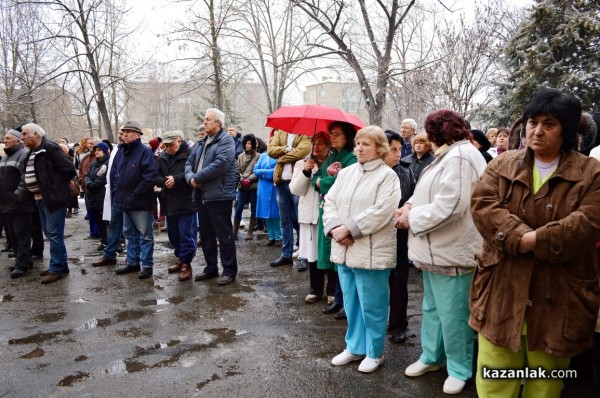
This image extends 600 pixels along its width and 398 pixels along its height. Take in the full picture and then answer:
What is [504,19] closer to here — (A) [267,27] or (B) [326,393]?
(A) [267,27]

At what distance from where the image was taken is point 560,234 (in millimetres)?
2348

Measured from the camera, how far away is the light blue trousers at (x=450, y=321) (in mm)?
3293

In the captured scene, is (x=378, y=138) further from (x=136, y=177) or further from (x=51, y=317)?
(x=51, y=317)

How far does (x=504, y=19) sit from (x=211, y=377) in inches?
759

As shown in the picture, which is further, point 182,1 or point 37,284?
point 182,1

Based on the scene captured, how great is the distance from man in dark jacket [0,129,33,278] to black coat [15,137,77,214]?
26 cm

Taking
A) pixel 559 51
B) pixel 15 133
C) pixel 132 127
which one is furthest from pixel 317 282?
pixel 559 51

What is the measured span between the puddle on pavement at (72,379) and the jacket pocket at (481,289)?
3.17 m

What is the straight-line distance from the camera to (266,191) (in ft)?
27.9

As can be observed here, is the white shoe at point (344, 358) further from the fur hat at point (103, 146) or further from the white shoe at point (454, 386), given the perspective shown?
the fur hat at point (103, 146)

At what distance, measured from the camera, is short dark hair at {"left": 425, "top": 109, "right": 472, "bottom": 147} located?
3379mm

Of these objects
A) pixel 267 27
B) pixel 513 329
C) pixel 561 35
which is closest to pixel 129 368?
pixel 513 329

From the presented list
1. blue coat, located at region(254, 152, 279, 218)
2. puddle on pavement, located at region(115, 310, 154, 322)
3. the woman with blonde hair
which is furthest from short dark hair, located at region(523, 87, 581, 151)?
blue coat, located at region(254, 152, 279, 218)

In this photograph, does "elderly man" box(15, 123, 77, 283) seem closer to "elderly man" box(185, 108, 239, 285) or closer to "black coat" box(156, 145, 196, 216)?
"black coat" box(156, 145, 196, 216)
